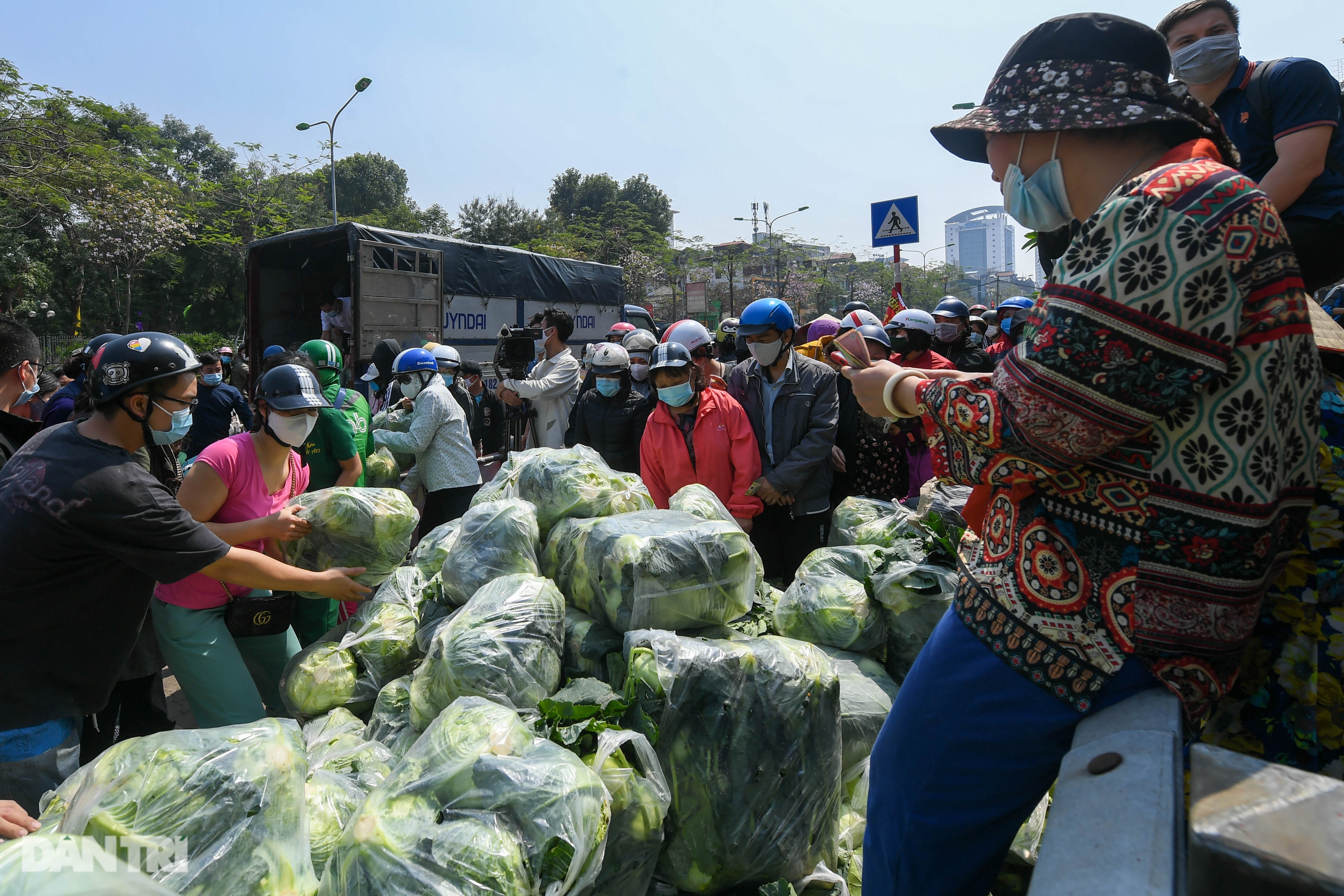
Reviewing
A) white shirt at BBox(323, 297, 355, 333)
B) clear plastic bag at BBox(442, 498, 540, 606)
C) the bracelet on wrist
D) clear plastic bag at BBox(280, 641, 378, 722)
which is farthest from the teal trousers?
white shirt at BBox(323, 297, 355, 333)

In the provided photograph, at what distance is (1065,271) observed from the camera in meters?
1.18

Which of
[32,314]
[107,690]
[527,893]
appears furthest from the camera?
[32,314]

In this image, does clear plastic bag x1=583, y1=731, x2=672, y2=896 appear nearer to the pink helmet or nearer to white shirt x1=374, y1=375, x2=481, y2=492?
white shirt x1=374, y1=375, x2=481, y2=492

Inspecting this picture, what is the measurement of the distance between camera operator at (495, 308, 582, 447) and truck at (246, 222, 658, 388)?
157 inches

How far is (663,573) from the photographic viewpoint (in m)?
2.44

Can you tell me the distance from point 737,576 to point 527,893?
128cm

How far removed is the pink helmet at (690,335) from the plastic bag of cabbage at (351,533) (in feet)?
9.61

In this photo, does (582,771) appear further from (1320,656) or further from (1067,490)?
(1320,656)

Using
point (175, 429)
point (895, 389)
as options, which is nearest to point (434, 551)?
point (175, 429)

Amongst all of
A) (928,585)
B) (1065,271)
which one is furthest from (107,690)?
(1065,271)

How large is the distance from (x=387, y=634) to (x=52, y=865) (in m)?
1.79

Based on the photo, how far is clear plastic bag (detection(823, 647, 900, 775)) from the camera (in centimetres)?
241

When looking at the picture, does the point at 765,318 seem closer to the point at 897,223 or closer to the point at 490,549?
the point at 490,549

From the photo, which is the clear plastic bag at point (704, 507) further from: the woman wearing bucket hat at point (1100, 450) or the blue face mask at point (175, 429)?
the blue face mask at point (175, 429)
